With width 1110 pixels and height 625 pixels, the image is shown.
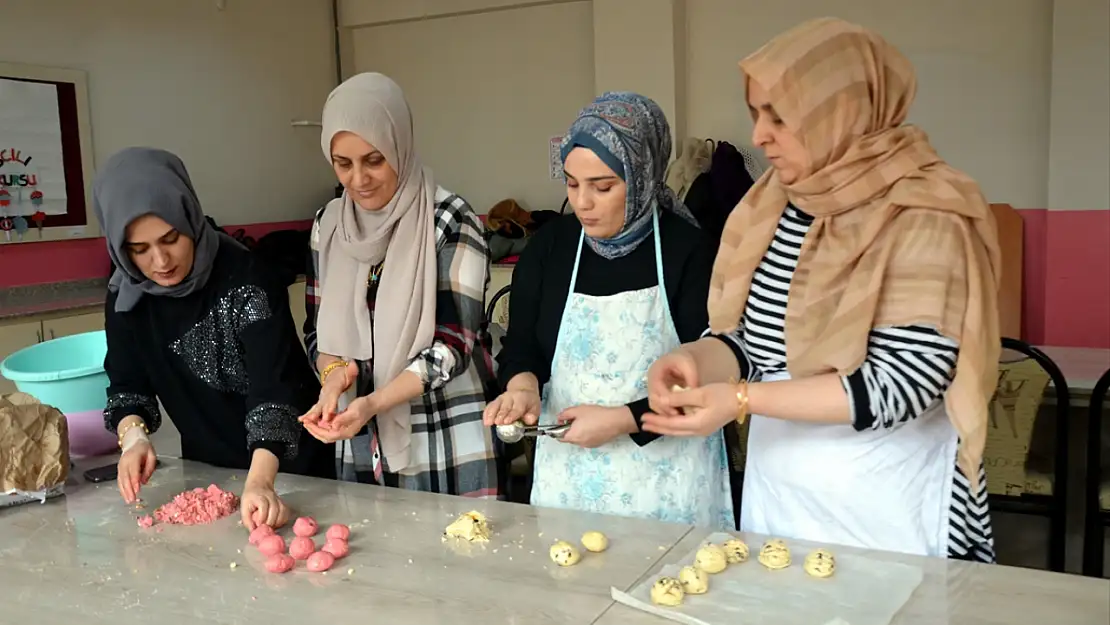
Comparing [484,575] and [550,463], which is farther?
[550,463]

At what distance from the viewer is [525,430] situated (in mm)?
1476

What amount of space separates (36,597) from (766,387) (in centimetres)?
106

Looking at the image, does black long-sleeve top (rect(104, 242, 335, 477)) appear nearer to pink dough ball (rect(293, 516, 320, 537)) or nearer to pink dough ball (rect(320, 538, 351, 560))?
pink dough ball (rect(293, 516, 320, 537))

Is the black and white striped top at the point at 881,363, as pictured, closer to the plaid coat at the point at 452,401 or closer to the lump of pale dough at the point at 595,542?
the lump of pale dough at the point at 595,542

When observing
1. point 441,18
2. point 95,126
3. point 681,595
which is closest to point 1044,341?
point 681,595

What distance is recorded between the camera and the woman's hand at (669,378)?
1295mm

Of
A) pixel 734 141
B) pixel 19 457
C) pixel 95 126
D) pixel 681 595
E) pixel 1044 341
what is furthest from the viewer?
pixel 734 141

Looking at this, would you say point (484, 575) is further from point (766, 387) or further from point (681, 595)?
point (766, 387)

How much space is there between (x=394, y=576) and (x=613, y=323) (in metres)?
0.60

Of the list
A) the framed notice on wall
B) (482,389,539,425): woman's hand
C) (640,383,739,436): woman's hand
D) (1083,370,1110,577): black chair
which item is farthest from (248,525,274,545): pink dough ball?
the framed notice on wall

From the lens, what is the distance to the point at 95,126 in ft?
13.3

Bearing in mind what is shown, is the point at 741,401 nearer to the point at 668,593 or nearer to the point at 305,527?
the point at 668,593

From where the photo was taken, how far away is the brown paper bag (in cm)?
158

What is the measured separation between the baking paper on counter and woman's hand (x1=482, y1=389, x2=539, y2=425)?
41 centimetres
